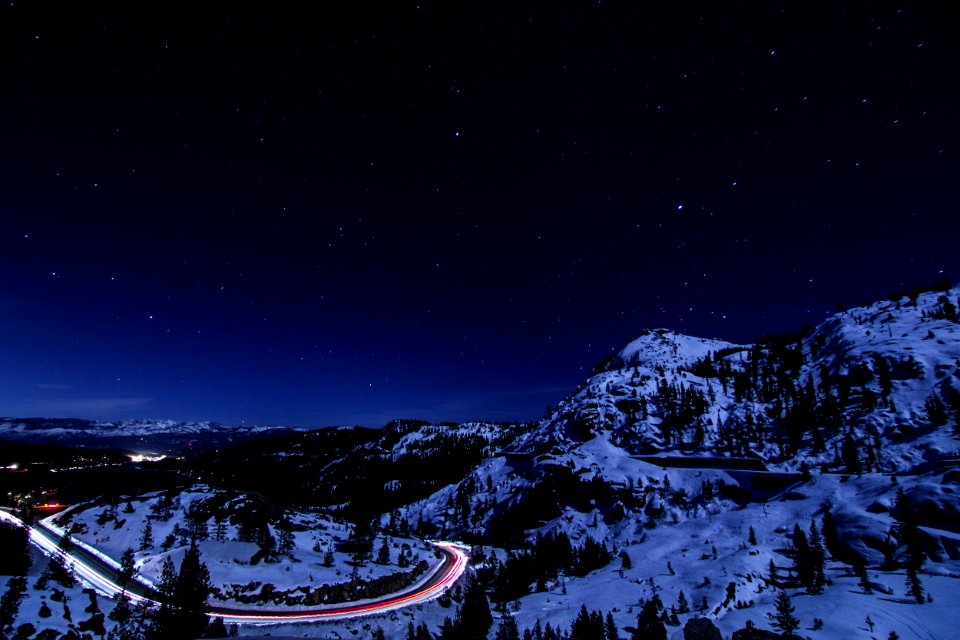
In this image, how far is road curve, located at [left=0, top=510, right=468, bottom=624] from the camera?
276 feet

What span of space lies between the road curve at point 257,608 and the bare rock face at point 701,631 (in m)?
62.2

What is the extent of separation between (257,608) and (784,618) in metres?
89.1

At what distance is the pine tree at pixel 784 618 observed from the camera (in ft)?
180

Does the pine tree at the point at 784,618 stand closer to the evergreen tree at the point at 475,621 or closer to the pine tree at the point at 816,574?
the pine tree at the point at 816,574

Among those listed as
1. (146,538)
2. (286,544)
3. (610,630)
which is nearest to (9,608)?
(286,544)

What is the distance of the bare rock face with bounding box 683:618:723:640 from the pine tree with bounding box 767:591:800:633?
796cm

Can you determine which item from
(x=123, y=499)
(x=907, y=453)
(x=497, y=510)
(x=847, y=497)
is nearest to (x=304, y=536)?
(x=123, y=499)

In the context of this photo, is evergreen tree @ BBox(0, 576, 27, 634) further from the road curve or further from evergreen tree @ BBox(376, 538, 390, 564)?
evergreen tree @ BBox(376, 538, 390, 564)

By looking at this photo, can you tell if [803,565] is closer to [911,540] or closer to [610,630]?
[911,540]

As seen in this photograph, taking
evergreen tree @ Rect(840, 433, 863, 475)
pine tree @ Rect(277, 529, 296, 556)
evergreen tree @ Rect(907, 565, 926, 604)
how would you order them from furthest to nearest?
evergreen tree @ Rect(840, 433, 863, 475) → pine tree @ Rect(277, 529, 296, 556) → evergreen tree @ Rect(907, 565, 926, 604)

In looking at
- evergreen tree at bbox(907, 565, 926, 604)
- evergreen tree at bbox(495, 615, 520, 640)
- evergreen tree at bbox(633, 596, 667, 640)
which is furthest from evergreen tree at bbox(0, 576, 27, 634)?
evergreen tree at bbox(907, 565, 926, 604)

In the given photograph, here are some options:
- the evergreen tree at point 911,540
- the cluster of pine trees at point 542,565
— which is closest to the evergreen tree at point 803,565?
the evergreen tree at point 911,540

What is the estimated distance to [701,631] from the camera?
54.6 metres

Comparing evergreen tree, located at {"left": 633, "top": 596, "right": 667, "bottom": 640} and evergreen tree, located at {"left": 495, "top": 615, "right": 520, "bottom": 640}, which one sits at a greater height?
evergreen tree, located at {"left": 633, "top": 596, "right": 667, "bottom": 640}
